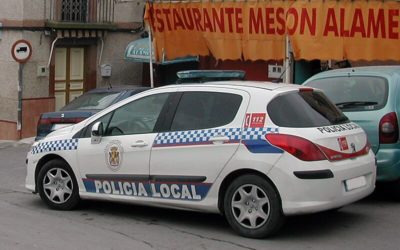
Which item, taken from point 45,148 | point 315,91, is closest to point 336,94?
point 315,91

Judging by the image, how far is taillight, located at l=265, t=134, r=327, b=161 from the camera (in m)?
6.13

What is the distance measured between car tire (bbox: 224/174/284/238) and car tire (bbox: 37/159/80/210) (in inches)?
80.4

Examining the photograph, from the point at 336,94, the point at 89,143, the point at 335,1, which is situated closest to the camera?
the point at 89,143

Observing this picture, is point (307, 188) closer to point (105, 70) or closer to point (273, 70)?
point (273, 70)

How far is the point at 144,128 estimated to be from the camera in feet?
23.5

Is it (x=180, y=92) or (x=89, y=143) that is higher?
(x=180, y=92)

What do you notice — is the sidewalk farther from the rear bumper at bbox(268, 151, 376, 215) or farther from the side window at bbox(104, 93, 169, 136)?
the rear bumper at bbox(268, 151, 376, 215)

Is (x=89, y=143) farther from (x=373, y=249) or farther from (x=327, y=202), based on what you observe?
(x=373, y=249)

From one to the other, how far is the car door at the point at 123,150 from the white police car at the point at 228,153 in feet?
0.04

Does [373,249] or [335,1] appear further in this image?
[335,1]

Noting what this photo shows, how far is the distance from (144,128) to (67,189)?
130 centimetres

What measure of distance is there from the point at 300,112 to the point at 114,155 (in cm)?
206

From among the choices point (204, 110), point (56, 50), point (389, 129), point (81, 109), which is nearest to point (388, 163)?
point (389, 129)

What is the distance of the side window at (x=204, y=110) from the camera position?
665 centimetres
